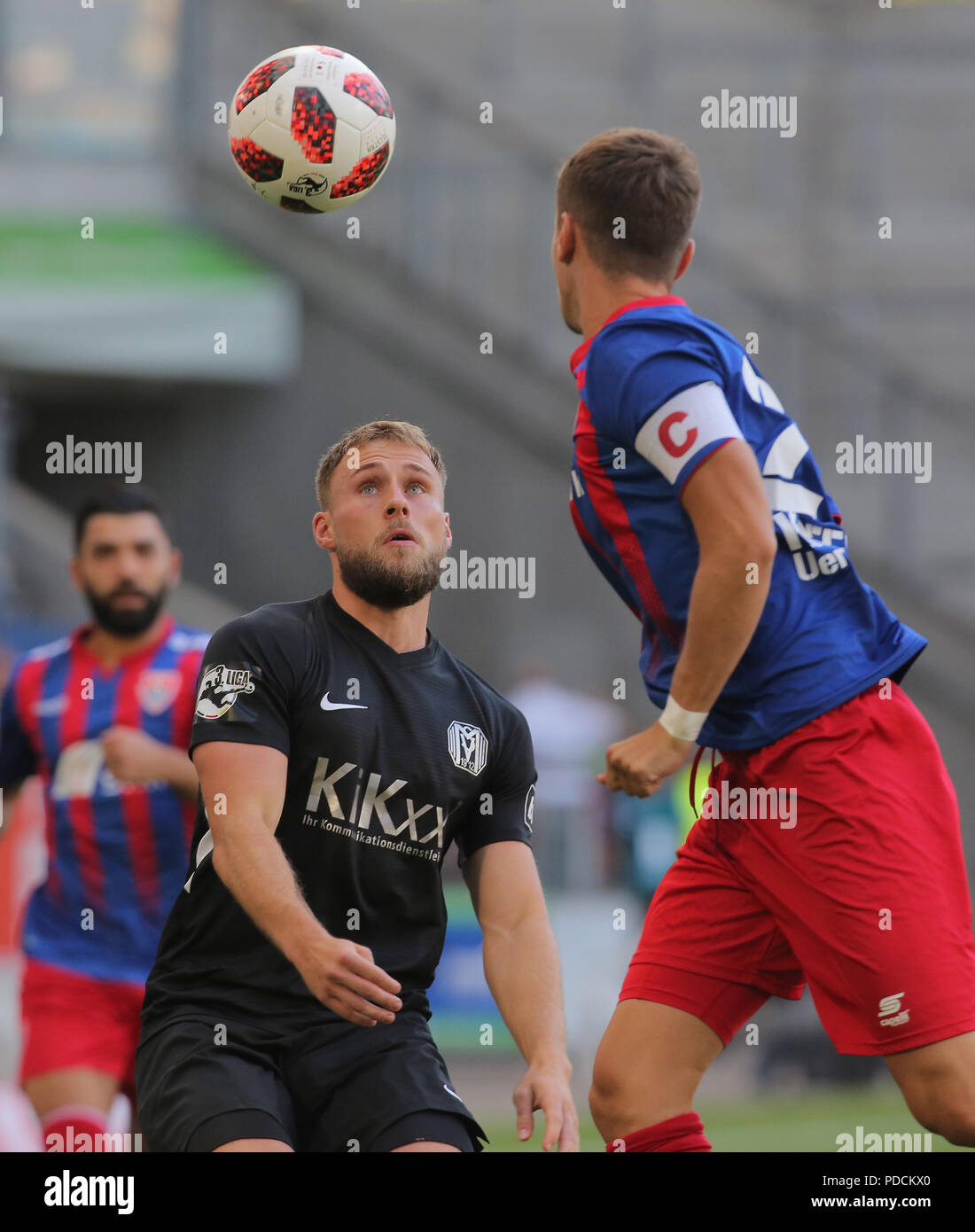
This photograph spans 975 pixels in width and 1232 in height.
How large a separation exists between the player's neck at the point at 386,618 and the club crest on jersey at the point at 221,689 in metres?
0.36

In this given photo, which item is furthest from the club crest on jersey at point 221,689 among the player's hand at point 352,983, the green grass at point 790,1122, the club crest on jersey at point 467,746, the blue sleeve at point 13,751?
the green grass at point 790,1122

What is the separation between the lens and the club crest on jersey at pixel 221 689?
3.40 meters

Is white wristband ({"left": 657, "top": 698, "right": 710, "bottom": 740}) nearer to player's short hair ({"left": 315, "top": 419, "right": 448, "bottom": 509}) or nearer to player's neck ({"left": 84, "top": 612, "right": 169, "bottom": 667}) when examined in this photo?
player's short hair ({"left": 315, "top": 419, "right": 448, "bottom": 509})

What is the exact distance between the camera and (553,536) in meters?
11.7

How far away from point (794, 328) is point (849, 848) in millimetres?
8900

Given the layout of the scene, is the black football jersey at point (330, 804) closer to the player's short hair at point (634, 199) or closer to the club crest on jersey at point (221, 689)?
the club crest on jersey at point (221, 689)

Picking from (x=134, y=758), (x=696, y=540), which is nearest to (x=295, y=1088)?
(x=696, y=540)

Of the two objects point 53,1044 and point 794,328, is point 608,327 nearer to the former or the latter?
point 53,1044

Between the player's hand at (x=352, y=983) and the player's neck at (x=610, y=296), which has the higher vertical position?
the player's neck at (x=610, y=296)

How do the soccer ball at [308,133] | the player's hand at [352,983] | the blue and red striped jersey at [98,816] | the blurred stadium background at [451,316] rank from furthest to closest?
the blurred stadium background at [451,316] < the blue and red striped jersey at [98,816] < the soccer ball at [308,133] < the player's hand at [352,983]

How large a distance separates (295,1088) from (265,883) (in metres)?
0.47

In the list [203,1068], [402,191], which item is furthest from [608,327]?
[402,191]

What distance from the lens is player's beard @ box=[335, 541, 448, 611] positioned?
3.61 metres
